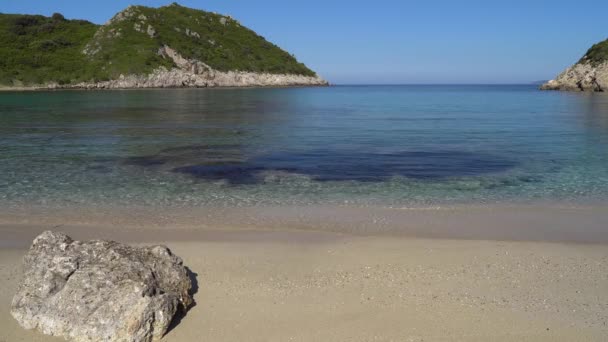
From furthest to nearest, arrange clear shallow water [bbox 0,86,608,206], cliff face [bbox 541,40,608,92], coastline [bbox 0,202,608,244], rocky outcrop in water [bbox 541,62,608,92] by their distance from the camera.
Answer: cliff face [bbox 541,40,608,92] < rocky outcrop in water [bbox 541,62,608,92] < clear shallow water [bbox 0,86,608,206] < coastline [bbox 0,202,608,244]

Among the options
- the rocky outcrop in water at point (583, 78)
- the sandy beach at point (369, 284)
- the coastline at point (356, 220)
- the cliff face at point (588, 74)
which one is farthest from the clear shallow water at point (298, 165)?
the cliff face at point (588, 74)

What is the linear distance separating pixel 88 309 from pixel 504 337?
502 cm

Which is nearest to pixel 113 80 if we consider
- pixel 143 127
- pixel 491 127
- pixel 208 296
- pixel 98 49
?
pixel 98 49

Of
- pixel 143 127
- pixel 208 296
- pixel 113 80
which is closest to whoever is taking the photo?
pixel 208 296

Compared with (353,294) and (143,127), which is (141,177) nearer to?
(353,294)

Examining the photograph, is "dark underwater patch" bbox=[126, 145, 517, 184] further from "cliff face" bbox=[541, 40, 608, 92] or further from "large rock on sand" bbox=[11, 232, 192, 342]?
"cliff face" bbox=[541, 40, 608, 92]

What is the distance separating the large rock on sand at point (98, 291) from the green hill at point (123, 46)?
122438 millimetres

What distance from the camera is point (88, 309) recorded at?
577cm

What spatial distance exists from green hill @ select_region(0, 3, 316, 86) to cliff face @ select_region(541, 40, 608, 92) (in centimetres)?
9150

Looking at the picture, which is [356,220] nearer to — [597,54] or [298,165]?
[298,165]

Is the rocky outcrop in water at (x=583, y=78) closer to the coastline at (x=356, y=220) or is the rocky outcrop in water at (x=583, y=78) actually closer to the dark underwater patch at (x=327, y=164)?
the dark underwater patch at (x=327, y=164)

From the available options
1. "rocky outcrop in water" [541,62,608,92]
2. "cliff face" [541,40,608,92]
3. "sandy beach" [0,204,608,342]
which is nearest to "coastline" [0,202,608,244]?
"sandy beach" [0,204,608,342]

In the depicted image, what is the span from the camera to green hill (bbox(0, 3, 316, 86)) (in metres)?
124

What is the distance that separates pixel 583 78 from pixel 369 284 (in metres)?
118
